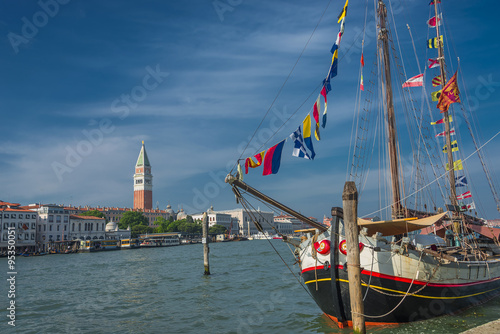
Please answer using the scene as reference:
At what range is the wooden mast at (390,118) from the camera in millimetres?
19938

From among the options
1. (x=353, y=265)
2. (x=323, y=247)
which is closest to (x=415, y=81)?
(x=323, y=247)

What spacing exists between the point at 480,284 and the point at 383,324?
6.07 m

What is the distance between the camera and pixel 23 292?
27.9m

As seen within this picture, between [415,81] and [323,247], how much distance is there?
15.2 meters

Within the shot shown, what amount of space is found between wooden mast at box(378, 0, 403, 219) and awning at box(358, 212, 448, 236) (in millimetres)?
5101

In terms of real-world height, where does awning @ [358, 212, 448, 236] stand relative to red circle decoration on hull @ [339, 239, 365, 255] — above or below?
above

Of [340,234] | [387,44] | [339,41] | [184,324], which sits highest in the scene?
[387,44]

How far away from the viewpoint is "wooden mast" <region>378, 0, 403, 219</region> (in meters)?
19.9

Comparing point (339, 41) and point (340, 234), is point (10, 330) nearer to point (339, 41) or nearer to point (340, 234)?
point (340, 234)

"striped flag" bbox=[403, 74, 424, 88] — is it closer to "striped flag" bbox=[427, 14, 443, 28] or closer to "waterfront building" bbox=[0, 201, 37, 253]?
"striped flag" bbox=[427, 14, 443, 28]

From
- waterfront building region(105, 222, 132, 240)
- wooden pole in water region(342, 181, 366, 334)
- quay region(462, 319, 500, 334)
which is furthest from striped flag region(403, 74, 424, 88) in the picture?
waterfront building region(105, 222, 132, 240)

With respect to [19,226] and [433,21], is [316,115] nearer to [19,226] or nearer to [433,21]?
[433,21]

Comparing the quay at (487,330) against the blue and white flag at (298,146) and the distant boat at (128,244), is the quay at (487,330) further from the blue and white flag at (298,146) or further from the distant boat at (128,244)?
the distant boat at (128,244)

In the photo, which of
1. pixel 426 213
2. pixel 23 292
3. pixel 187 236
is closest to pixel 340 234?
pixel 426 213
